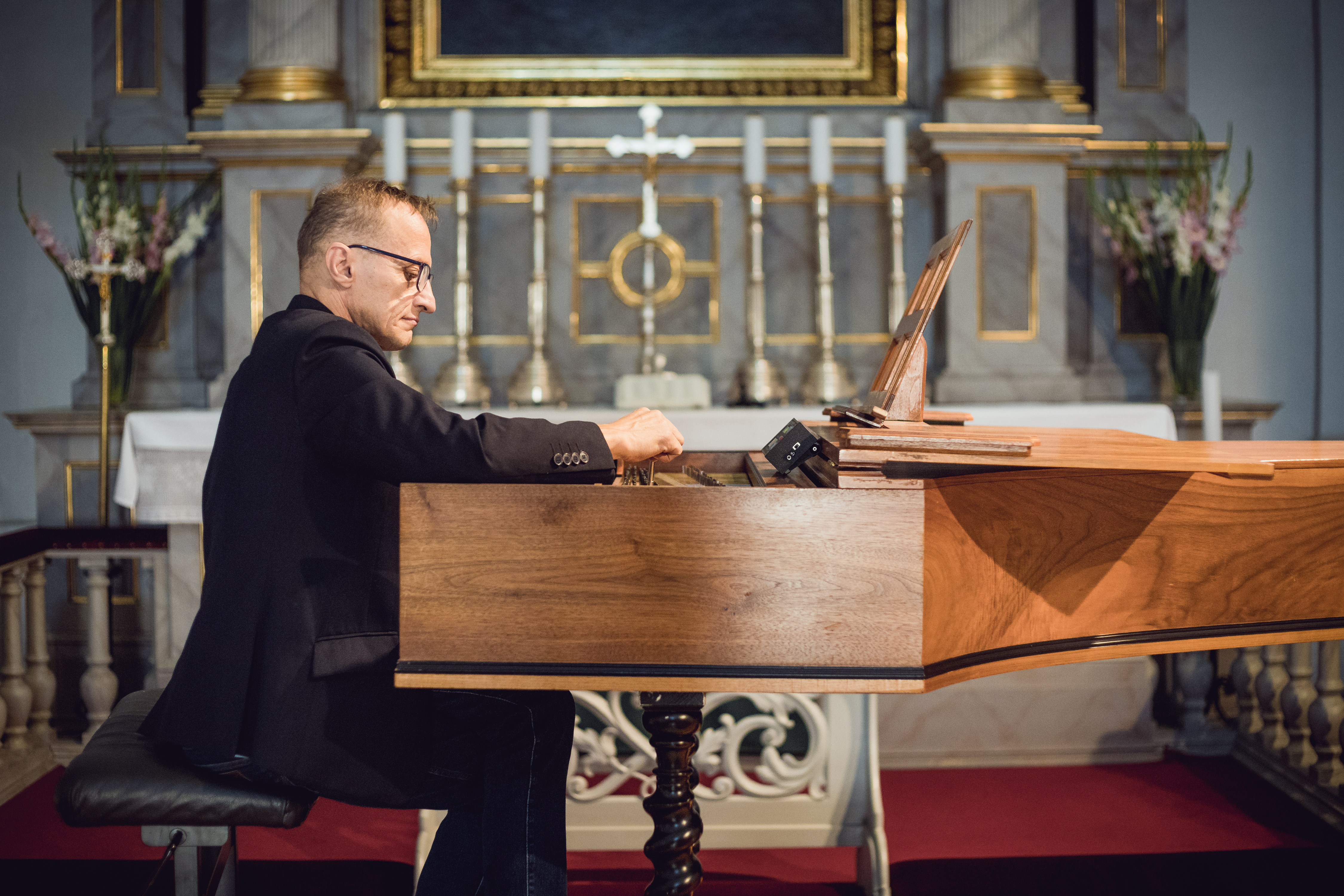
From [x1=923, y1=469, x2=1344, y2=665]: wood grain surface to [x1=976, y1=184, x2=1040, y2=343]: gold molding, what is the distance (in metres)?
2.33

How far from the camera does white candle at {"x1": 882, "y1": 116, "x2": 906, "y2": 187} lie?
12.9ft

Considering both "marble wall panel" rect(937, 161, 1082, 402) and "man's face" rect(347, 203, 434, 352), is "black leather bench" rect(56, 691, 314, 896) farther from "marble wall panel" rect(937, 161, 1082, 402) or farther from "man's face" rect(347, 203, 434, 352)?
"marble wall panel" rect(937, 161, 1082, 402)

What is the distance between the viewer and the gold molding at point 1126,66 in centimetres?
447

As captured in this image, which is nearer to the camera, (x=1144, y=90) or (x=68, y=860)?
(x=68, y=860)

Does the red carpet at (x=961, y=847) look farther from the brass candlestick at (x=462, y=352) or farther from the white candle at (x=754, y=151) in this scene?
the white candle at (x=754, y=151)

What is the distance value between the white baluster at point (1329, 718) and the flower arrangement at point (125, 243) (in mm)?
4120

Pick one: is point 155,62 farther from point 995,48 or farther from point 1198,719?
point 1198,719

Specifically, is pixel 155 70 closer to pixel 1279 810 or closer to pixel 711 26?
pixel 711 26

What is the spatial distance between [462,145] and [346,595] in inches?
104

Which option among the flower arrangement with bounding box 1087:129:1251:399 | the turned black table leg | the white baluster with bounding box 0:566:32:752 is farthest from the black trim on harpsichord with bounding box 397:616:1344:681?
the flower arrangement with bounding box 1087:129:1251:399

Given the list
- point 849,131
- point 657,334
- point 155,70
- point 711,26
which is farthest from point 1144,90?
point 155,70

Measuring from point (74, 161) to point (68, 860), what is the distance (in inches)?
109

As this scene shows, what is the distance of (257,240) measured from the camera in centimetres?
407

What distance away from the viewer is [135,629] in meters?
4.00
